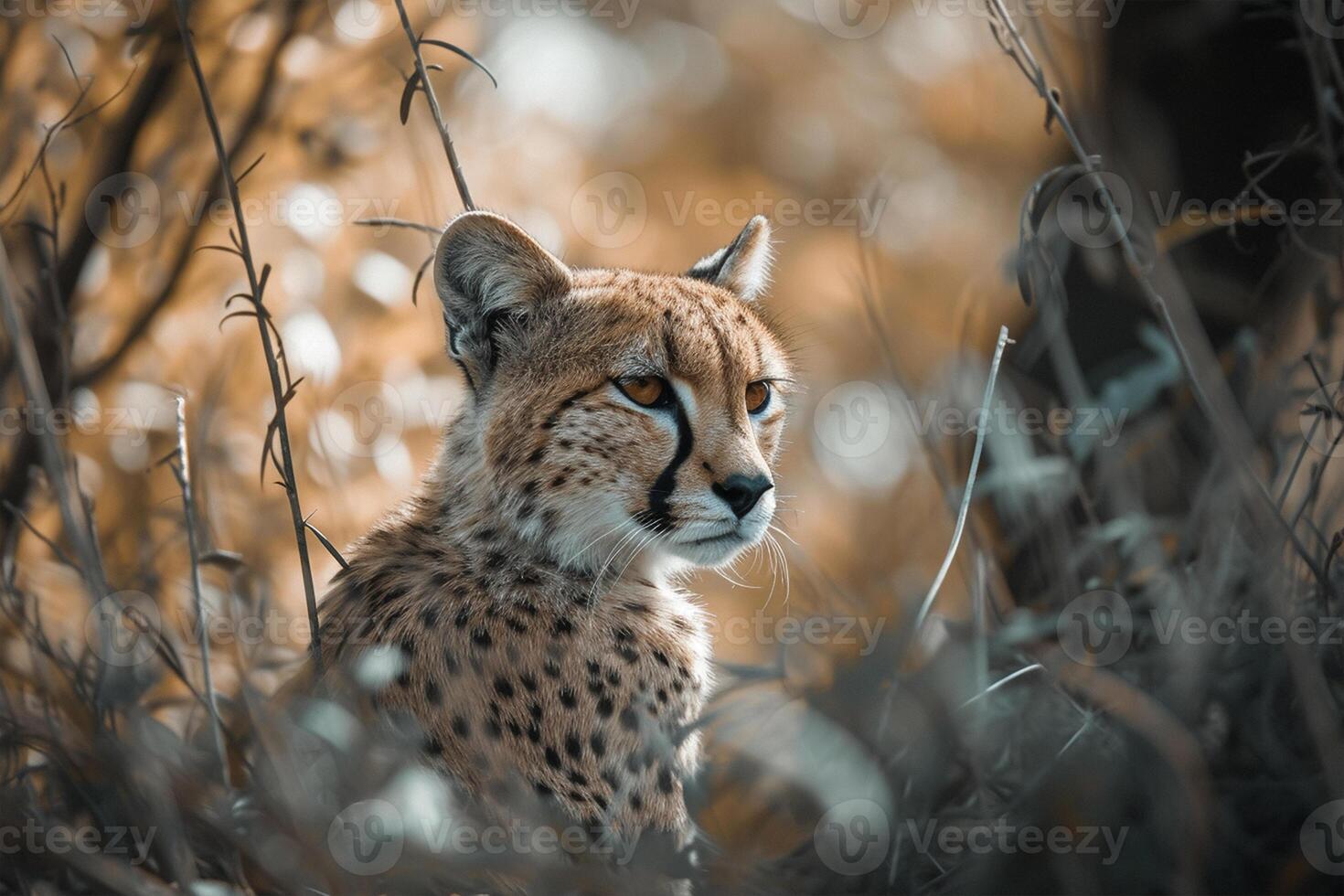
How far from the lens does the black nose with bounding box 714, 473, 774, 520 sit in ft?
9.61

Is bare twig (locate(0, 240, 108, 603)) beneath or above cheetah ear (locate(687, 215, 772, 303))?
beneath

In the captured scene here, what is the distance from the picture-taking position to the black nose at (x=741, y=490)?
2.93 m

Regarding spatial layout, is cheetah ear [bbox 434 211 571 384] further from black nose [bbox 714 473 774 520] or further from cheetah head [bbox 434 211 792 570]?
black nose [bbox 714 473 774 520]

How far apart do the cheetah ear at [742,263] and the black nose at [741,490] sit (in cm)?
102

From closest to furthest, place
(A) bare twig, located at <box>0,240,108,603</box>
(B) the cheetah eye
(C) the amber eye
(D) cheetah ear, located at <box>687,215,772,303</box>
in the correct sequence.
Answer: (A) bare twig, located at <box>0,240,108,603</box> < (B) the cheetah eye < (C) the amber eye < (D) cheetah ear, located at <box>687,215,772,303</box>

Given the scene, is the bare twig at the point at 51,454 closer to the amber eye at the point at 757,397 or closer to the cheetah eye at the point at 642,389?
the cheetah eye at the point at 642,389

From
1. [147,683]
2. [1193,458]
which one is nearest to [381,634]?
[147,683]

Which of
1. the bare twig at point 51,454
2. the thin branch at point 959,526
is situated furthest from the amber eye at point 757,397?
the bare twig at point 51,454

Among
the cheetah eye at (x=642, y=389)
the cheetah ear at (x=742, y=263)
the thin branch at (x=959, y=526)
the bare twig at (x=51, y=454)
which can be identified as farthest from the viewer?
the cheetah ear at (x=742, y=263)

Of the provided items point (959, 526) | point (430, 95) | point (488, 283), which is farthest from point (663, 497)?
point (430, 95)

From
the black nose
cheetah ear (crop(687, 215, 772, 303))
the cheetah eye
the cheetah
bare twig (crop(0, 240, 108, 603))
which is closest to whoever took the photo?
bare twig (crop(0, 240, 108, 603))

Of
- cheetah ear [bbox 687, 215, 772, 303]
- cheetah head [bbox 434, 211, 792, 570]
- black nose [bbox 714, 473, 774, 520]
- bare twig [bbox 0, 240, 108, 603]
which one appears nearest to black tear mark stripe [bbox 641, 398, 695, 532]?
cheetah head [bbox 434, 211, 792, 570]

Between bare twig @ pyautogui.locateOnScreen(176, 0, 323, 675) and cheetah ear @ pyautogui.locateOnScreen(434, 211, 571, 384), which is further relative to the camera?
cheetah ear @ pyautogui.locateOnScreen(434, 211, 571, 384)

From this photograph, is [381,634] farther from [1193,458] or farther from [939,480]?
[1193,458]
